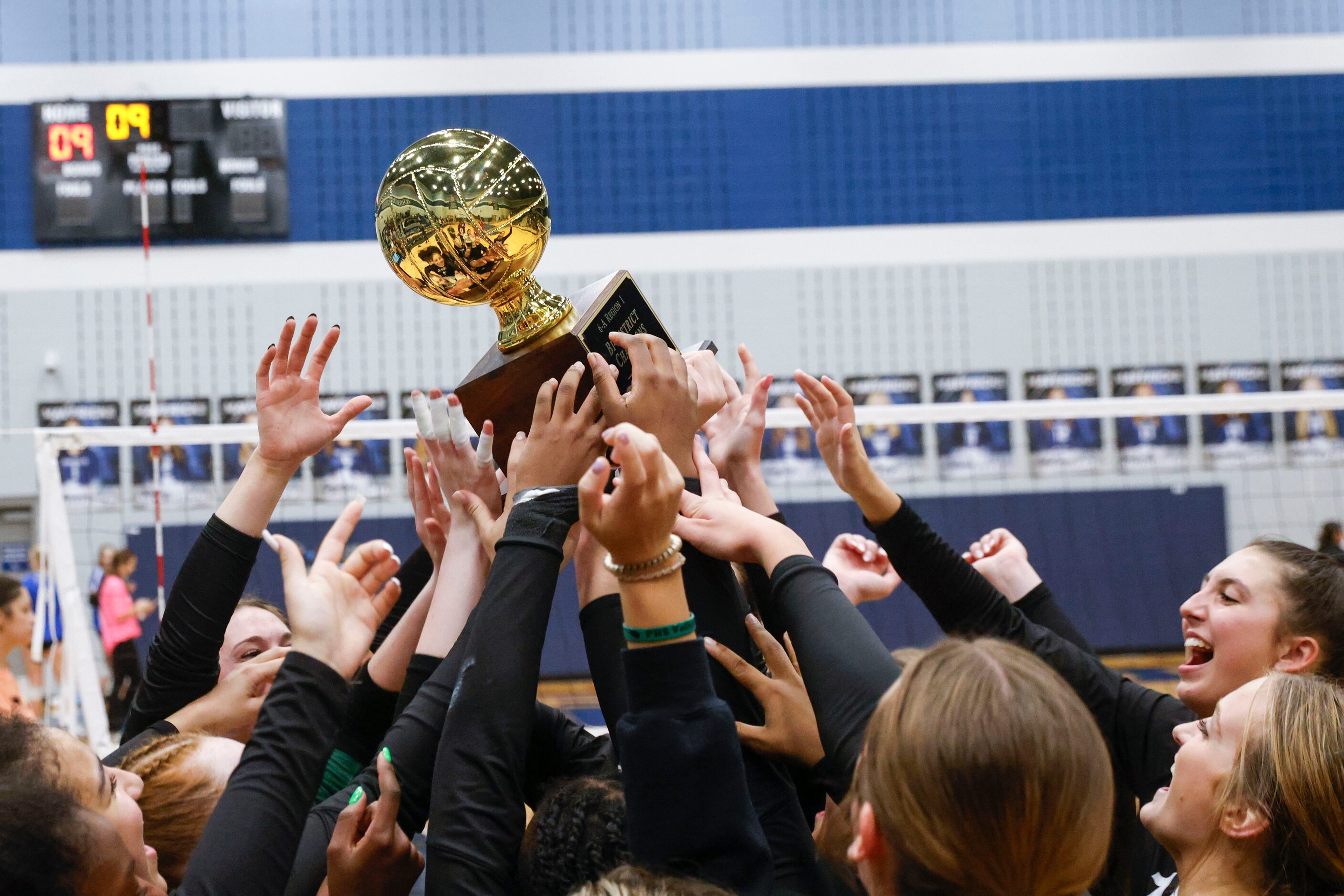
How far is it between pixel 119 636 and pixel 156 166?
12.0 ft

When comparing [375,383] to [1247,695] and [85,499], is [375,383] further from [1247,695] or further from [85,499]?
[1247,695]

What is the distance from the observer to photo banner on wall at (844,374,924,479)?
8422 mm

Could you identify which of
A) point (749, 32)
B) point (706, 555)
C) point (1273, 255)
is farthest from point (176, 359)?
point (1273, 255)

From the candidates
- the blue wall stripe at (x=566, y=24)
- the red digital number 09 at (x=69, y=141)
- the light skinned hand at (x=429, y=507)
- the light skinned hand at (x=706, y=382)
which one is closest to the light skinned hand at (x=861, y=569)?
the light skinned hand at (x=706, y=382)

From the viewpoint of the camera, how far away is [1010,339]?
29.0 feet

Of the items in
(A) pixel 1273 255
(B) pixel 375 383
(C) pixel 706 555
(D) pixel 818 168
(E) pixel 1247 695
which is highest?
(D) pixel 818 168

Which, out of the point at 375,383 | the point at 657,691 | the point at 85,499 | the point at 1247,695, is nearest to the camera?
the point at 657,691

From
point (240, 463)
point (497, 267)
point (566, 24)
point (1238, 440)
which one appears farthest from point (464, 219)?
point (1238, 440)

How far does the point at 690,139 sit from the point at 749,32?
3.43 ft

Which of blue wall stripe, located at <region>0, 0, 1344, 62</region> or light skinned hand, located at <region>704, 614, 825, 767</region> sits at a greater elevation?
blue wall stripe, located at <region>0, 0, 1344, 62</region>

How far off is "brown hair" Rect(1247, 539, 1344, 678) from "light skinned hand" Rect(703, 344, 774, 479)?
0.87 m

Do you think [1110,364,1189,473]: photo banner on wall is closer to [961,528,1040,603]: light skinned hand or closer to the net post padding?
[961,528,1040,603]: light skinned hand

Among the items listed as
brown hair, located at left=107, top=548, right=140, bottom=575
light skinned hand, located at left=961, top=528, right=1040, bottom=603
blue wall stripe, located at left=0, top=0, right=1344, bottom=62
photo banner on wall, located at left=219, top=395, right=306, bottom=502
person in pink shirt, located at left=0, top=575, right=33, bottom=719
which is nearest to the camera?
light skinned hand, located at left=961, top=528, right=1040, bottom=603

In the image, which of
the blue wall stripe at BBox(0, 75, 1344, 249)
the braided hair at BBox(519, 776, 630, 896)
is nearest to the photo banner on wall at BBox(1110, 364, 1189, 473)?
the blue wall stripe at BBox(0, 75, 1344, 249)
